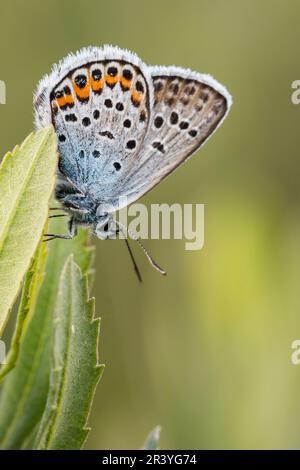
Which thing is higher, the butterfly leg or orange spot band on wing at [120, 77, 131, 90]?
orange spot band on wing at [120, 77, 131, 90]

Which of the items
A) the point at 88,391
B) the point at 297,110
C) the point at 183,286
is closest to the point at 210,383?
the point at 183,286

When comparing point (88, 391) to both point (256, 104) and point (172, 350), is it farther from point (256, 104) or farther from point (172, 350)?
point (256, 104)

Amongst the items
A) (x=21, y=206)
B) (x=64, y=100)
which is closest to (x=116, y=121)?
(x=64, y=100)

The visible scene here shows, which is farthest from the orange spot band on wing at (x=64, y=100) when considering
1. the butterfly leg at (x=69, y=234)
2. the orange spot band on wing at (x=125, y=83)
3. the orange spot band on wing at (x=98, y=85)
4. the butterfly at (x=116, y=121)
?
the butterfly leg at (x=69, y=234)

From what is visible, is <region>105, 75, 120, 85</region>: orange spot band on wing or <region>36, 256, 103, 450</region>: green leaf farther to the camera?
<region>105, 75, 120, 85</region>: orange spot band on wing

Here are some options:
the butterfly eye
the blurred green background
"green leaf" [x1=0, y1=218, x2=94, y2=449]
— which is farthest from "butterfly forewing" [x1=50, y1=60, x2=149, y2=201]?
"green leaf" [x1=0, y1=218, x2=94, y2=449]

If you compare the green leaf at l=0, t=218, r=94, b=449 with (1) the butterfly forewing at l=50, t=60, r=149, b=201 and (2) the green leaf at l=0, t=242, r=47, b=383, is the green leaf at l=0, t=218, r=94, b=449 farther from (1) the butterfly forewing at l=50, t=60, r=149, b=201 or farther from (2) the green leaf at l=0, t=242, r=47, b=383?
(1) the butterfly forewing at l=50, t=60, r=149, b=201

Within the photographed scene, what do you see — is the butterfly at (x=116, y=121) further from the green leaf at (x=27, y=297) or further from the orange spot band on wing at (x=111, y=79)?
Answer: the green leaf at (x=27, y=297)
